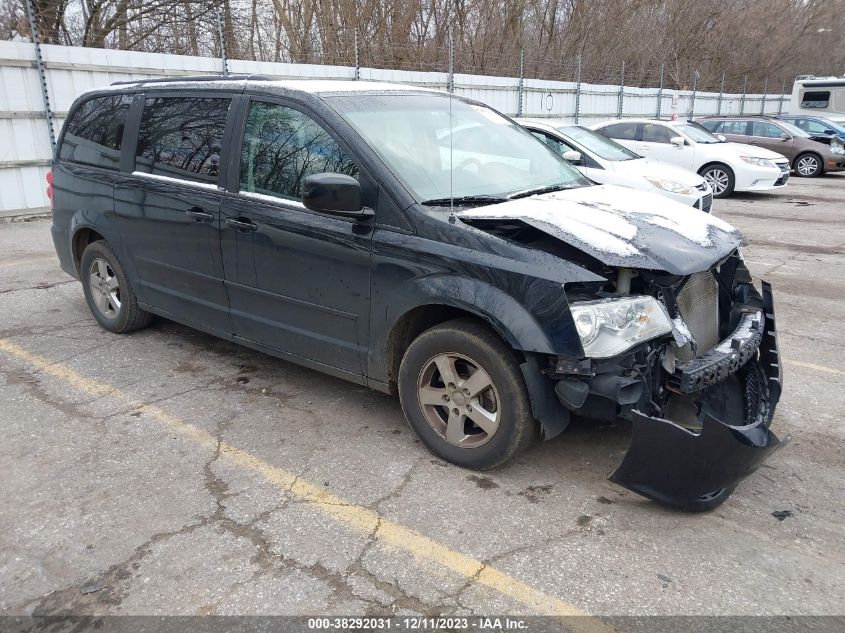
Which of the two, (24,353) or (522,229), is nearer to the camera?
(522,229)

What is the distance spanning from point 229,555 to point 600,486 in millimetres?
1762

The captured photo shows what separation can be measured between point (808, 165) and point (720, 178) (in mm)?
6077

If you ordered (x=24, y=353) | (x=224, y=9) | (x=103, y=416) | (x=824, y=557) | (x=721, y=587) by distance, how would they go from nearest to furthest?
(x=721, y=587) → (x=824, y=557) → (x=103, y=416) → (x=24, y=353) → (x=224, y=9)

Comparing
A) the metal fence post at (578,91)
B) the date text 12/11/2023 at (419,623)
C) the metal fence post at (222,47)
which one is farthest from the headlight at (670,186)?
the metal fence post at (578,91)

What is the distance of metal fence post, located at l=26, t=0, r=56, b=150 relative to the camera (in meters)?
10.3

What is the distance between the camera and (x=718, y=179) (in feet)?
47.2

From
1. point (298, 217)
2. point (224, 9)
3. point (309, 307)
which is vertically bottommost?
point (309, 307)

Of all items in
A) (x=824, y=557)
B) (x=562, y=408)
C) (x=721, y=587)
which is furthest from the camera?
(x=562, y=408)

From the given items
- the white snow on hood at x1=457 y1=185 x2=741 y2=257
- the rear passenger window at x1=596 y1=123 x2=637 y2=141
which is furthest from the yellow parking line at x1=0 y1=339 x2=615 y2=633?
the rear passenger window at x1=596 y1=123 x2=637 y2=141

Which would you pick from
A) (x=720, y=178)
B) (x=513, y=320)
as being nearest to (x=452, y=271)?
Answer: (x=513, y=320)

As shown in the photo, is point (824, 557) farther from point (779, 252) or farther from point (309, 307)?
point (779, 252)

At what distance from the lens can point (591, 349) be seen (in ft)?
9.59

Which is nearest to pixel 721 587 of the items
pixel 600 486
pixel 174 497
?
pixel 600 486

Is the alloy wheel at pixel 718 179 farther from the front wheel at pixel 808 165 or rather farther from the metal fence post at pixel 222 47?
the metal fence post at pixel 222 47
